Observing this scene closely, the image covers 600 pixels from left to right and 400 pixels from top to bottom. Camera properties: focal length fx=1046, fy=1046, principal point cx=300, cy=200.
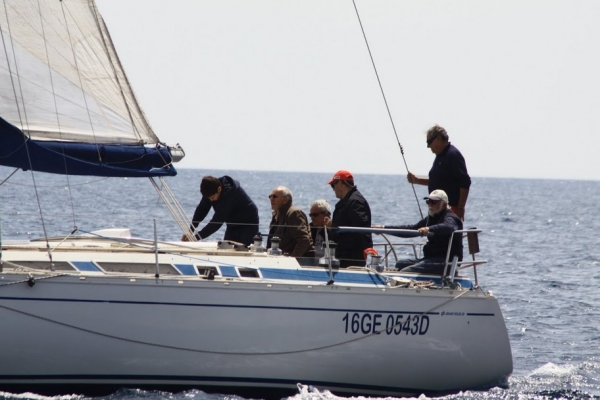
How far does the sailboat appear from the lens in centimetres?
905

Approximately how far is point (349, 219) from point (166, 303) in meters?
2.11

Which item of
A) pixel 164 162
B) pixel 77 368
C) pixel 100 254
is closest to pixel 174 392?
pixel 77 368

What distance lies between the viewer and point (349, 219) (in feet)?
33.6

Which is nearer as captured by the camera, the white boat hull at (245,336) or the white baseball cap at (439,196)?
the white boat hull at (245,336)

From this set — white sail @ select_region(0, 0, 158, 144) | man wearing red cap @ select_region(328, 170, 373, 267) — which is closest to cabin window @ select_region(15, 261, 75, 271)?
white sail @ select_region(0, 0, 158, 144)

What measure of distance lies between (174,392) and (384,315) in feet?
6.65

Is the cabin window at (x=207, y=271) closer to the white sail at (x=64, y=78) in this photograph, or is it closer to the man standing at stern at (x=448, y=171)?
the white sail at (x=64, y=78)

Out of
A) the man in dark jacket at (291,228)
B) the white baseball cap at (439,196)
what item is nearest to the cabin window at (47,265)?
the man in dark jacket at (291,228)

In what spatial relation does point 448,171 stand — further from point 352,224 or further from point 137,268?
point 137,268

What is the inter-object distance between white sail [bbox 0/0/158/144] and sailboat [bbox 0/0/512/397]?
1cm

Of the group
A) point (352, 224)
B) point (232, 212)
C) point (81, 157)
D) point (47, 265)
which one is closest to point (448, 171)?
point (352, 224)

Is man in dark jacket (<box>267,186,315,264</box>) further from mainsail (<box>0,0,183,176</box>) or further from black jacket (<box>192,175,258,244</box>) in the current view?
mainsail (<box>0,0,183,176</box>)

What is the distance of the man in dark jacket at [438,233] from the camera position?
984 cm

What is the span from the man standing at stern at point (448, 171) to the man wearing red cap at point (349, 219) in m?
0.70
